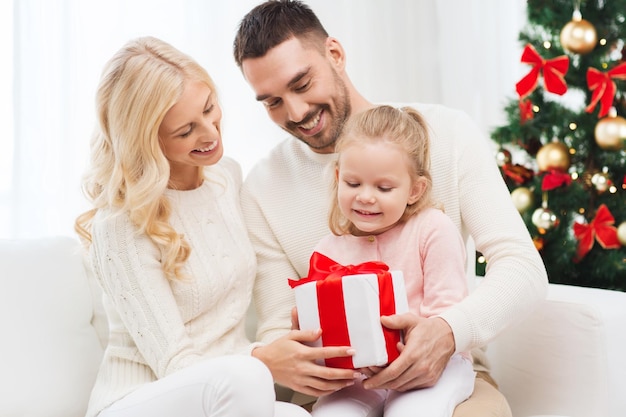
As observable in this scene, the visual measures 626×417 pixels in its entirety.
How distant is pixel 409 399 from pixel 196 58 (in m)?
1.93

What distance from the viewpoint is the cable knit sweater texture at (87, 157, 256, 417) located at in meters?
1.72

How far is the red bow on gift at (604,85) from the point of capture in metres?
2.85

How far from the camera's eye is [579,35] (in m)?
2.90

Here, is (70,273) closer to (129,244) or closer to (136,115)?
(129,244)

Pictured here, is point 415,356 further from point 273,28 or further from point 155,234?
point 273,28

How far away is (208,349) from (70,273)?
0.46 m

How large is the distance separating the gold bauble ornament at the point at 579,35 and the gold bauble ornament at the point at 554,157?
355 millimetres

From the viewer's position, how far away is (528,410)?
198 centimetres

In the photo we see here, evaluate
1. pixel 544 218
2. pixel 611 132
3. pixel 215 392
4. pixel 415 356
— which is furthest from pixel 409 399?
pixel 611 132

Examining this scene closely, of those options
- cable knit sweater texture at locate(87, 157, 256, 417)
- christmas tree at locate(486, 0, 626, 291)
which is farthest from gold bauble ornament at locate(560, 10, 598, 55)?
cable knit sweater texture at locate(87, 157, 256, 417)

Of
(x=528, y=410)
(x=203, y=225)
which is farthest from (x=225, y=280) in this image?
(x=528, y=410)

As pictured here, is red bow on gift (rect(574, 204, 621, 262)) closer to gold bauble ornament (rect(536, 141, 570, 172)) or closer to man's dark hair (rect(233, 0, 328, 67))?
gold bauble ornament (rect(536, 141, 570, 172))

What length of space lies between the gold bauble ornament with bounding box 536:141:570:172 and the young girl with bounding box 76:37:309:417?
1.53 meters

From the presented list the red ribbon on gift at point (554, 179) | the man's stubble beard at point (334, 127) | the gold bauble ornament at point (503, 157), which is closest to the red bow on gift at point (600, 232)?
the red ribbon on gift at point (554, 179)
